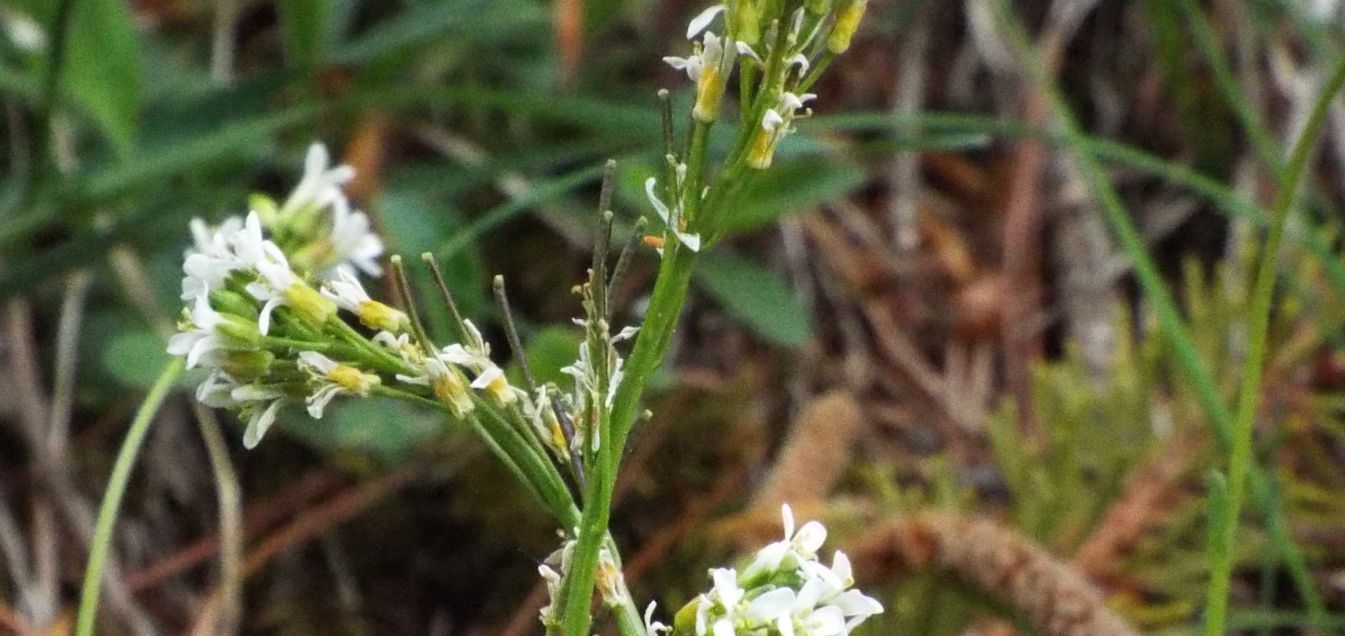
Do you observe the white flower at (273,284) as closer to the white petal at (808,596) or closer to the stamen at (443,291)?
the stamen at (443,291)

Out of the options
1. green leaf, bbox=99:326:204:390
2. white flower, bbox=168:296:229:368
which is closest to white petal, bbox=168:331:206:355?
white flower, bbox=168:296:229:368

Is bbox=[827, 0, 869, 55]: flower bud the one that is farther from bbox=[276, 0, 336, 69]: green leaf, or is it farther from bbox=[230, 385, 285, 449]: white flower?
bbox=[276, 0, 336, 69]: green leaf

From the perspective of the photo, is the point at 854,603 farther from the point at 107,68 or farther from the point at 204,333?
the point at 107,68

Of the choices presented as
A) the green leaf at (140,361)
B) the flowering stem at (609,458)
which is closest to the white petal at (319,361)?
the flowering stem at (609,458)

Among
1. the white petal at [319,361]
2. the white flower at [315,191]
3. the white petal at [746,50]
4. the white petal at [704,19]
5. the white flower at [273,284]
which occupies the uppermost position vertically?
the white flower at [315,191]

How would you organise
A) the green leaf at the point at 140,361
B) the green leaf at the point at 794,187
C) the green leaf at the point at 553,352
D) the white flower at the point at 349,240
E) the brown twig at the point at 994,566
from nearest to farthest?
the white flower at the point at 349,240 → the brown twig at the point at 994,566 → the green leaf at the point at 553,352 → the green leaf at the point at 140,361 → the green leaf at the point at 794,187

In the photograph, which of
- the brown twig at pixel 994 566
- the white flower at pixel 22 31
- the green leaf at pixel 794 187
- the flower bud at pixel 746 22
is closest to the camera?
the flower bud at pixel 746 22
